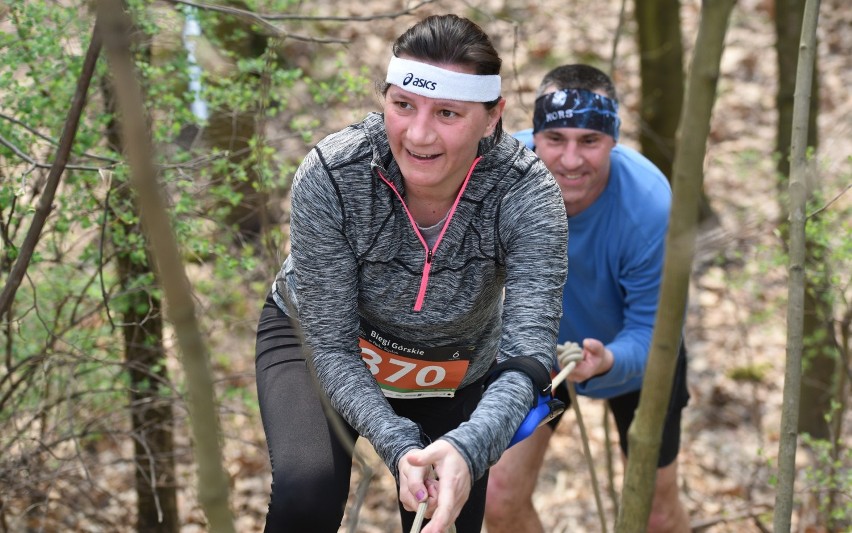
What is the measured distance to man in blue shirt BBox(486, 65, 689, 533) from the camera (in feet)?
10.5

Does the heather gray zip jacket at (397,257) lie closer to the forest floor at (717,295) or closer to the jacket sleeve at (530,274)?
the jacket sleeve at (530,274)

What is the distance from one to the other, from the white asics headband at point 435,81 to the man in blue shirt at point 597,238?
3.32 ft

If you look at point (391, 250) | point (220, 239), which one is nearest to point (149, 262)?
point (220, 239)

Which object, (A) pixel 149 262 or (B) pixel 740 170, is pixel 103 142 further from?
(B) pixel 740 170

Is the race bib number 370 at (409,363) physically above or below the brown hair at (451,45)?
below

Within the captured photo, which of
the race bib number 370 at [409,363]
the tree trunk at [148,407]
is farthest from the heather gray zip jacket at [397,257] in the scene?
the tree trunk at [148,407]

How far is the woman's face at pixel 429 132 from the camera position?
226cm

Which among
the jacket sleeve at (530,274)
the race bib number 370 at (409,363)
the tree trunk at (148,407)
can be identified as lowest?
the tree trunk at (148,407)

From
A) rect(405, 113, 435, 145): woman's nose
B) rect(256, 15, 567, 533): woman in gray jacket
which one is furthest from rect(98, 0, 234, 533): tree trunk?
rect(405, 113, 435, 145): woman's nose

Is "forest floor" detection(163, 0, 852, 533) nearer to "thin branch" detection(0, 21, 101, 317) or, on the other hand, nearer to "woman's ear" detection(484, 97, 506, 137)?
"woman's ear" detection(484, 97, 506, 137)

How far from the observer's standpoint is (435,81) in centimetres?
224

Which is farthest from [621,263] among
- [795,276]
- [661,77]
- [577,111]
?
[661,77]

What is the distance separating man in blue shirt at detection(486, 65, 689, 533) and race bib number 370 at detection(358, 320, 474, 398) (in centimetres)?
62

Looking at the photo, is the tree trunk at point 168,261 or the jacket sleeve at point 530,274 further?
the jacket sleeve at point 530,274
